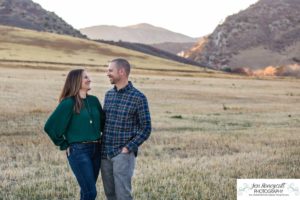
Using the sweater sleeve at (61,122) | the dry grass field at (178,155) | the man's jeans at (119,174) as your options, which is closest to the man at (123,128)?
the man's jeans at (119,174)

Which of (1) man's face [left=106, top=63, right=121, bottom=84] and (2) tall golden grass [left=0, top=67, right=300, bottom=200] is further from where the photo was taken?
(2) tall golden grass [left=0, top=67, right=300, bottom=200]

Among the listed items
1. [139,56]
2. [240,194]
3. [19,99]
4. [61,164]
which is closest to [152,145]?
[61,164]

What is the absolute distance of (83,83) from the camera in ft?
25.1

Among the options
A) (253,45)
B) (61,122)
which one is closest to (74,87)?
(61,122)

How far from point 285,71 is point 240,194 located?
5266 inches

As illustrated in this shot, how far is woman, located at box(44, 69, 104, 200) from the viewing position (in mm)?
7477

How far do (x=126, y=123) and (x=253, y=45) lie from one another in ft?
588

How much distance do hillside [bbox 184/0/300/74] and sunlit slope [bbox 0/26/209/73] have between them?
5169cm

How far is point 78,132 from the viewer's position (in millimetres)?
7523

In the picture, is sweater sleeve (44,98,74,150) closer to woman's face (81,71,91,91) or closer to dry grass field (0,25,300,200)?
woman's face (81,71,91,91)

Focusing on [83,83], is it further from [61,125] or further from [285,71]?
[285,71]

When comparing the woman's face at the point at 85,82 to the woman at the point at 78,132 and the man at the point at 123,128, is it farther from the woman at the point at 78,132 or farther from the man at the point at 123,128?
the man at the point at 123,128

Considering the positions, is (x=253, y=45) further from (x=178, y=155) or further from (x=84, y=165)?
(x=84, y=165)

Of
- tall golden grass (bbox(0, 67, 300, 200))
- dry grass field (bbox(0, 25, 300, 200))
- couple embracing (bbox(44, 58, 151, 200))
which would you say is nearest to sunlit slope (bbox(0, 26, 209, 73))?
Answer: dry grass field (bbox(0, 25, 300, 200))
